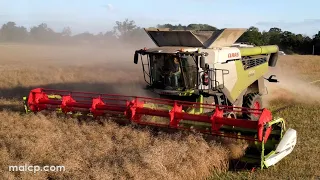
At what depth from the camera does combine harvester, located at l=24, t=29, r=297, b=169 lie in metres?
6.08

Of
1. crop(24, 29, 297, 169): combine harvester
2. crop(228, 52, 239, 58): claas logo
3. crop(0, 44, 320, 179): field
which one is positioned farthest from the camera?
crop(228, 52, 239, 58): claas logo

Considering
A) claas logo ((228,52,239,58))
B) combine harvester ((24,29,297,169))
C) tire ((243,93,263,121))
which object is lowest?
tire ((243,93,263,121))

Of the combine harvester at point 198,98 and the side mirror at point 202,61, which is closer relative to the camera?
the combine harvester at point 198,98

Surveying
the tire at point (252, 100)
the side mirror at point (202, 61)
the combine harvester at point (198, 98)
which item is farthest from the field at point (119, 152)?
the side mirror at point (202, 61)

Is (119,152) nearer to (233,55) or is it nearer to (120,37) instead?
(233,55)

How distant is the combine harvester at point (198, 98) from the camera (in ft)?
20.0

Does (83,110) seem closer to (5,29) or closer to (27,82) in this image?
(27,82)

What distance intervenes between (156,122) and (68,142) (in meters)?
1.79

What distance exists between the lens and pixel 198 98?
25.5 ft

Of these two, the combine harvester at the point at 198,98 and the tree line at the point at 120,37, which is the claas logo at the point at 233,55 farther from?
the tree line at the point at 120,37

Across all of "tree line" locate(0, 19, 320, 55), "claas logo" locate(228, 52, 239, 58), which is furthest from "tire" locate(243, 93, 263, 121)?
"tree line" locate(0, 19, 320, 55)

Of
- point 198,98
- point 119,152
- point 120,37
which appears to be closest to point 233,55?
point 198,98

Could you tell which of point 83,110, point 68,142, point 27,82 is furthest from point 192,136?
point 27,82

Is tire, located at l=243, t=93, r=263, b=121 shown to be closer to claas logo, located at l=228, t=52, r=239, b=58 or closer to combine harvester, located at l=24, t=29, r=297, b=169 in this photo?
combine harvester, located at l=24, t=29, r=297, b=169
